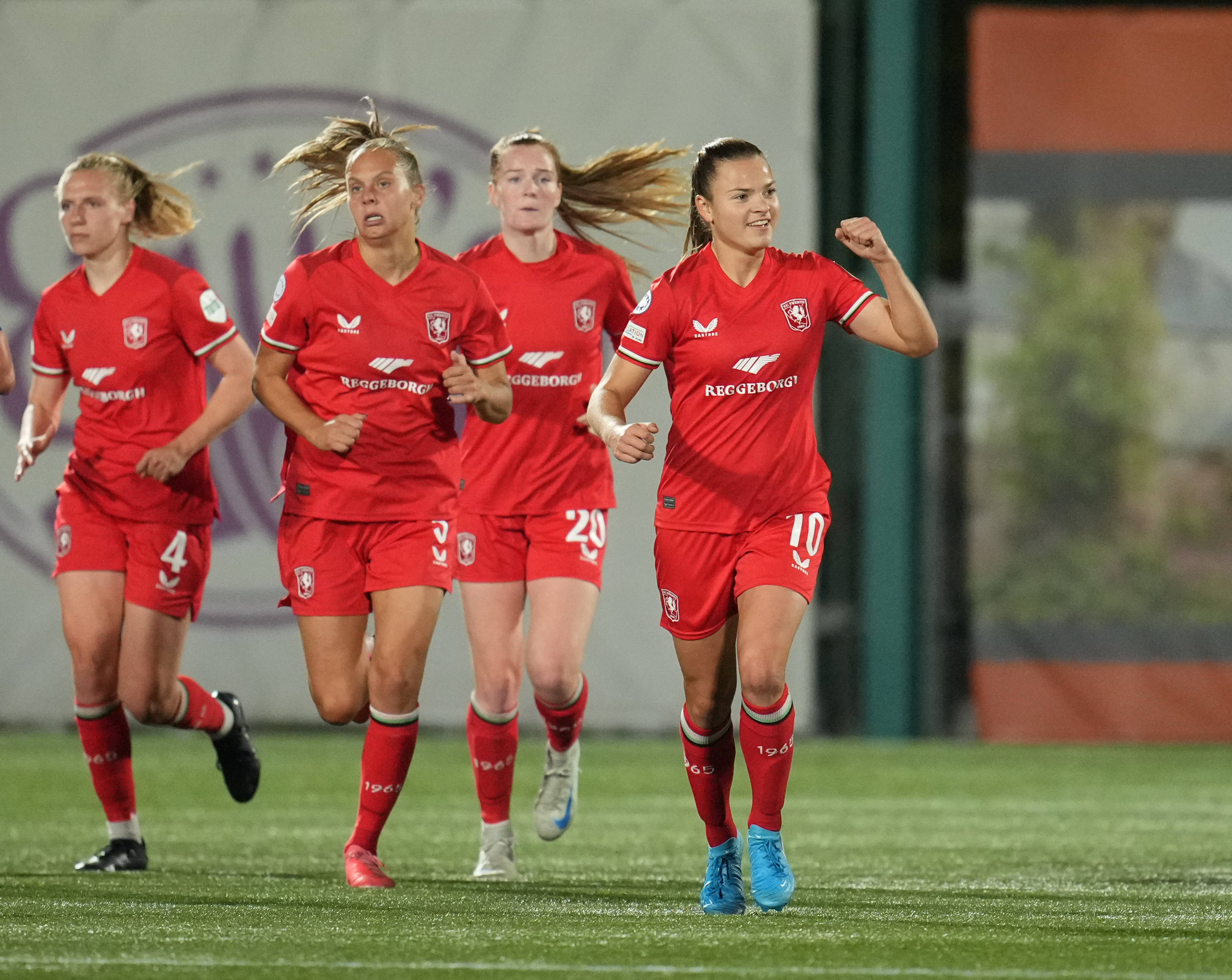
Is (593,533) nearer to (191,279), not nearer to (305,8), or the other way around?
(191,279)

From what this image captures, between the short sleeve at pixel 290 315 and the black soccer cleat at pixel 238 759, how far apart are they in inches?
62.5

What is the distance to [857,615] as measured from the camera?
35.1ft

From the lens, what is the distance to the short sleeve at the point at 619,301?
6266 mm

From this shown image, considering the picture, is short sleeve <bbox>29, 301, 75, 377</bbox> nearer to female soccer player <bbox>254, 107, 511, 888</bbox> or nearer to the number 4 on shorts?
the number 4 on shorts

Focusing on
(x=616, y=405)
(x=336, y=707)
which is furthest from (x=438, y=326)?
(x=336, y=707)

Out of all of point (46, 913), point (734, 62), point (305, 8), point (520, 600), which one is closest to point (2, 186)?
point (305, 8)

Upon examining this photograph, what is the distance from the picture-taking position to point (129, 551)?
5.99 metres

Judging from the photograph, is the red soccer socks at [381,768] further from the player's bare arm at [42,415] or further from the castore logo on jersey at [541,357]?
the player's bare arm at [42,415]

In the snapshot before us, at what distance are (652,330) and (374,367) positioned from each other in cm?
95

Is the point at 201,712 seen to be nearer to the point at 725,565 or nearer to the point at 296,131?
the point at 725,565

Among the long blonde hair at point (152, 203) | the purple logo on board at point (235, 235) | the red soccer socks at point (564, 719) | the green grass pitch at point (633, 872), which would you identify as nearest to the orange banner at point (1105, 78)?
the purple logo on board at point (235, 235)

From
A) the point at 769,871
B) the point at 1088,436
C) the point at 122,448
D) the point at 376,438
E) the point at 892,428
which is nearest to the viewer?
the point at 769,871

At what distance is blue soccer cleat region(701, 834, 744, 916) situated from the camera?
485cm

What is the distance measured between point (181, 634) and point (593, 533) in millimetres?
1352
